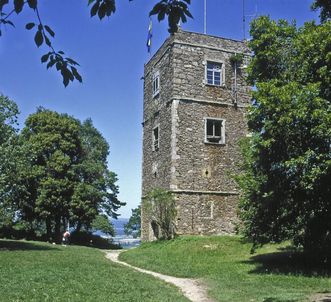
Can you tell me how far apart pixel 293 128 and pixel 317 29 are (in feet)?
11.3

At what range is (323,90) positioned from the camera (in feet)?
47.9

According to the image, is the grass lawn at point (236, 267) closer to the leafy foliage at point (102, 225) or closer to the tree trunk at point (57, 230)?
the tree trunk at point (57, 230)

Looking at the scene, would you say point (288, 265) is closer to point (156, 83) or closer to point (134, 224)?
point (156, 83)

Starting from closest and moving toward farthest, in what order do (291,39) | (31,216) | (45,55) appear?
(45,55)
(291,39)
(31,216)

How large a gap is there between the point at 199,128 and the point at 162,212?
498 centimetres

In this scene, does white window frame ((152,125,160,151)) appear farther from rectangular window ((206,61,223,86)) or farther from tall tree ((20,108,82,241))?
tall tree ((20,108,82,241))

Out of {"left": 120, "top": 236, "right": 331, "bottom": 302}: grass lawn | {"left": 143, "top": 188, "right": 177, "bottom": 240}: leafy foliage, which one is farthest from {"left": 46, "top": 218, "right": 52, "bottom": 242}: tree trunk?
{"left": 120, "top": 236, "right": 331, "bottom": 302}: grass lawn

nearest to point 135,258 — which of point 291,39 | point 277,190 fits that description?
point 277,190

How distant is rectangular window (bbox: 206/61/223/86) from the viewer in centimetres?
2619

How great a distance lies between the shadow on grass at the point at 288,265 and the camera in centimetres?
1449

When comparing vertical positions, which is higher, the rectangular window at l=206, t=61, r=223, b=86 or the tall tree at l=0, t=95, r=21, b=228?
the rectangular window at l=206, t=61, r=223, b=86

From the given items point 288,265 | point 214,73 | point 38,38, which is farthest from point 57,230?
point 38,38

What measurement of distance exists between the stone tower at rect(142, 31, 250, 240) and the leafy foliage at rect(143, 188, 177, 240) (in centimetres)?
35

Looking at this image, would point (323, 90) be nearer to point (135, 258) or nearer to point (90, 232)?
point (135, 258)
